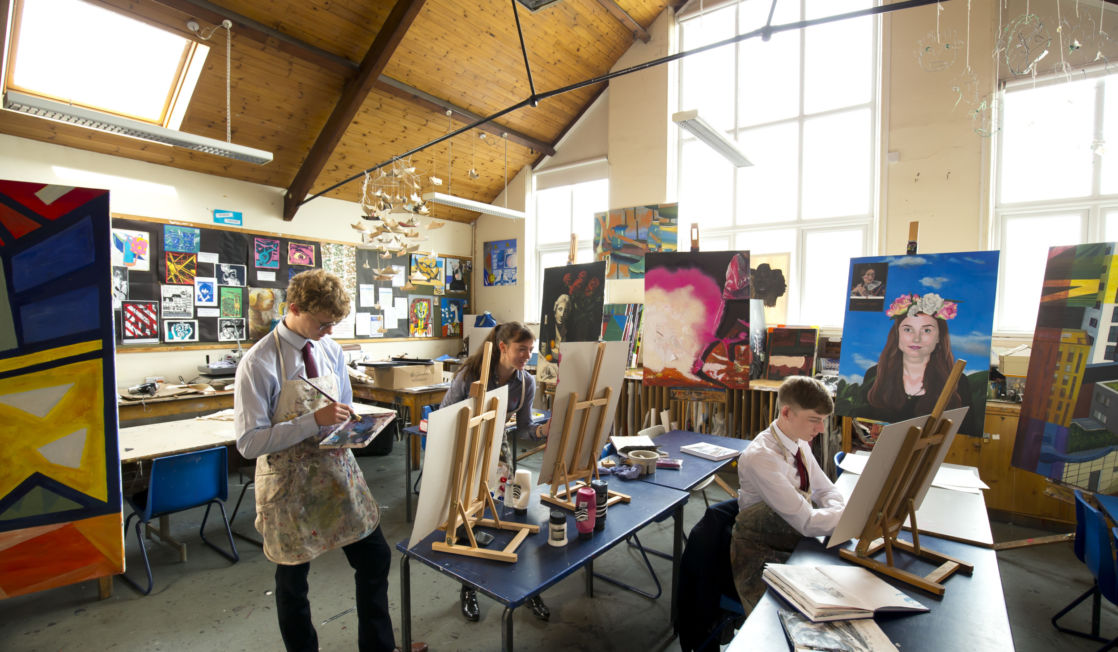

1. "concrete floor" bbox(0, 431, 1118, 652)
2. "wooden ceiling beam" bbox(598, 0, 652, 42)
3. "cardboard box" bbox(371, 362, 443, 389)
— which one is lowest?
"concrete floor" bbox(0, 431, 1118, 652)

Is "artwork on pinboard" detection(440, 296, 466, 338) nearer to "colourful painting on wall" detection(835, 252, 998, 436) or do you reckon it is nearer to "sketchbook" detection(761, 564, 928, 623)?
"colourful painting on wall" detection(835, 252, 998, 436)

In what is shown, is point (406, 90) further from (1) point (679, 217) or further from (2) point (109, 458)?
(2) point (109, 458)

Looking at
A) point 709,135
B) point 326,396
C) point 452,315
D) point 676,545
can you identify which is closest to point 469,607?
point 676,545

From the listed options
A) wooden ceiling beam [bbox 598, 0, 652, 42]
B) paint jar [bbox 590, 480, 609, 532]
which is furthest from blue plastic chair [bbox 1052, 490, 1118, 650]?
wooden ceiling beam [bbox 598, 0, 652, 42]

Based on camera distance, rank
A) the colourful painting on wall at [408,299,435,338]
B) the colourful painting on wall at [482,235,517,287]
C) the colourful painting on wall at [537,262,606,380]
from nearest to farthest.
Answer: the colourful painting on wall at [537,262,606,380] → the colourful painting on wall at [408,299,435,338] → the colourful painting on wall at [482,235,517,287]

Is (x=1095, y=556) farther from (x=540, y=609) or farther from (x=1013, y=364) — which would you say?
(x=540, y=609)

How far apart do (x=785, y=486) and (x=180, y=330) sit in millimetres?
6108

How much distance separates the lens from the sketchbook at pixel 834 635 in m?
1.17

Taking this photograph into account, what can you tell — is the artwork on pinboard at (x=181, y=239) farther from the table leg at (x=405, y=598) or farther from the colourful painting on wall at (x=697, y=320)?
the table leg at (x=405, y=598)

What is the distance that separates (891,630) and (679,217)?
214 inches

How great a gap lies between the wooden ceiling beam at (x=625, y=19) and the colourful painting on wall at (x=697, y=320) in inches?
133

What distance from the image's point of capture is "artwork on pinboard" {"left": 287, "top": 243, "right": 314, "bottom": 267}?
6355mm

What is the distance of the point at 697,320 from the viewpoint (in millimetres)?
4328

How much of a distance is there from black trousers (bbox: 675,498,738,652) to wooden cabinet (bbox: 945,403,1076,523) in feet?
10.1
